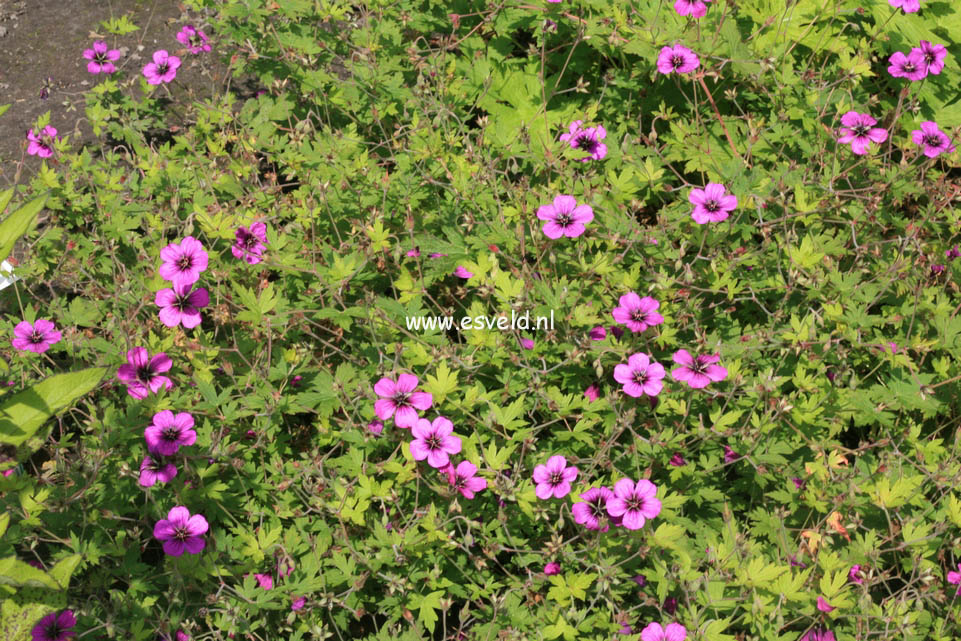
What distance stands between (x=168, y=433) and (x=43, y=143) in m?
2.08

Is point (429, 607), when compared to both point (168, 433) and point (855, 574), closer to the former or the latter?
point (168, 433)

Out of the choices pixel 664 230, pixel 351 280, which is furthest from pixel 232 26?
pixel 664 230

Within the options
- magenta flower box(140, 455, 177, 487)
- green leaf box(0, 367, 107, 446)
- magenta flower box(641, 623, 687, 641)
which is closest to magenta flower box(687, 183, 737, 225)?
magenta flower box(641, 623, 687, 641)

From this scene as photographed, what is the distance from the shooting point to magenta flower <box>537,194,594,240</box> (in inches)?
125

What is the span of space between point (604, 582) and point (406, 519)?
69 cm

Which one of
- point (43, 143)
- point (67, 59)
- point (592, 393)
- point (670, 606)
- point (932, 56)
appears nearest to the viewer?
point (670, 606)

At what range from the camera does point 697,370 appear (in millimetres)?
2957

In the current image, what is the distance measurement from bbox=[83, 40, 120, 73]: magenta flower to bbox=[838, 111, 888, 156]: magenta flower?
12.4 ft

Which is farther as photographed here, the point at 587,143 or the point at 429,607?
the point at 587,143

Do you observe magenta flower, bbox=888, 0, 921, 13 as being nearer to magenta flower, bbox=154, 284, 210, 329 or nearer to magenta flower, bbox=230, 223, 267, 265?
magenta flower, bbox=230, 223, 267, 265

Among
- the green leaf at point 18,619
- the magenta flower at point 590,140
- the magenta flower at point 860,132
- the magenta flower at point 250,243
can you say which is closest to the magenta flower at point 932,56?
the magenta flower at point 860,132

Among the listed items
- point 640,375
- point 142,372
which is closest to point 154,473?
point 142,372

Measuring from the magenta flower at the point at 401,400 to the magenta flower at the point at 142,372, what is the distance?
30.5 inches

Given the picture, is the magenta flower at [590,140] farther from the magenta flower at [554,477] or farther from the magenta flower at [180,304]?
the magenta flower at [180,304]
